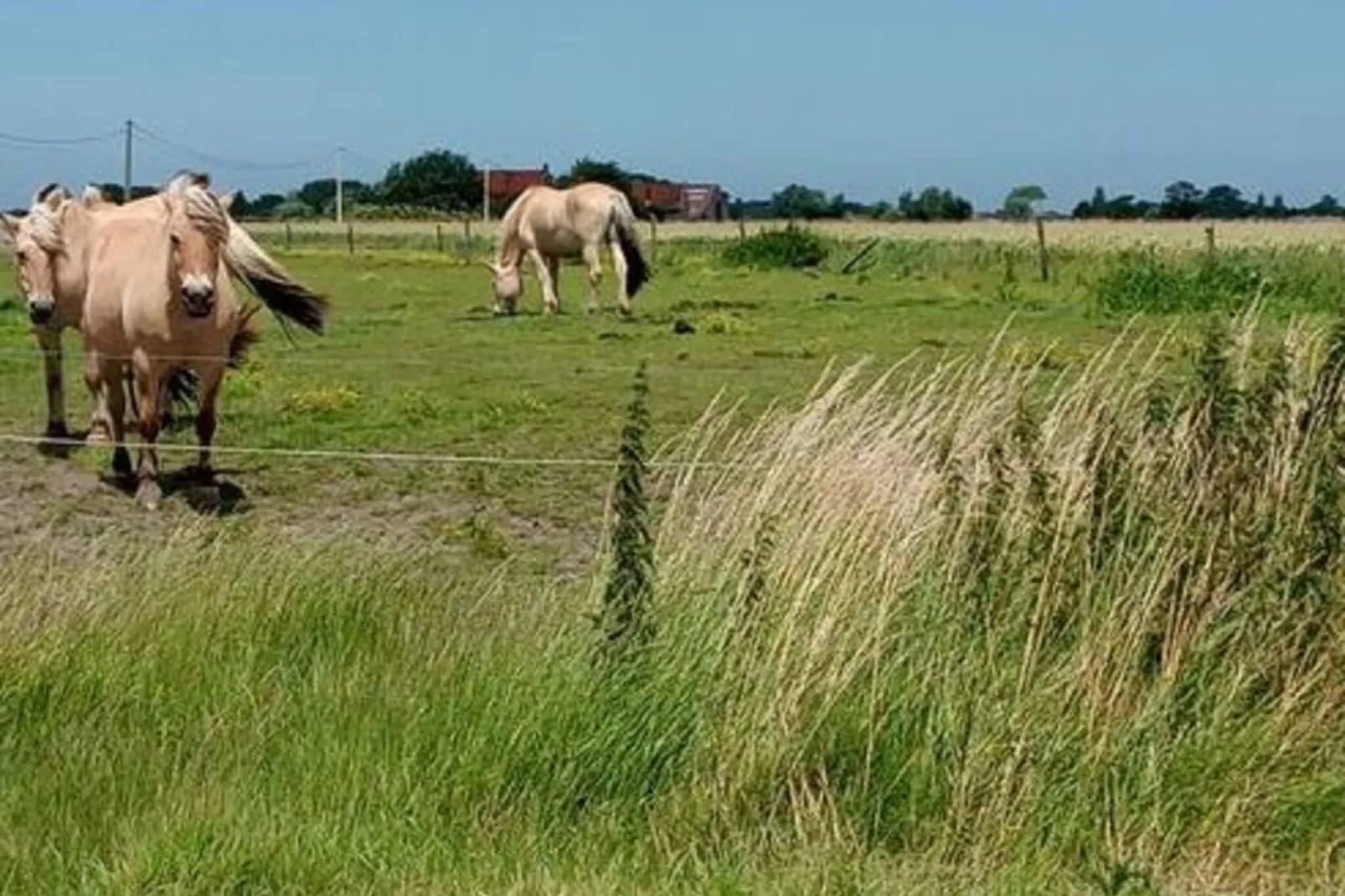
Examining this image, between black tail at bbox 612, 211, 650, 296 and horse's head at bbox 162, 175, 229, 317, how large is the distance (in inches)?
550

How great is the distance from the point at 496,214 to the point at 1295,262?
57.1m

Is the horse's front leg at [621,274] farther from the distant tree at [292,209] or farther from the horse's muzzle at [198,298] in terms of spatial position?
the distant tree at [292,209]

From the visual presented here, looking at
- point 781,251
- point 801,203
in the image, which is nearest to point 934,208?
point 801,203

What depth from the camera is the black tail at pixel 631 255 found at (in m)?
24.4

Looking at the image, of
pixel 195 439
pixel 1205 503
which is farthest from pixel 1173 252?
pixel 1205 503

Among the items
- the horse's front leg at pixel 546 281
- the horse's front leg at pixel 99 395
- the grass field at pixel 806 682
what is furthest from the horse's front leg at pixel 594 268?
the grass field at pixel 806 682

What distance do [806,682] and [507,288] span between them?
19668mm

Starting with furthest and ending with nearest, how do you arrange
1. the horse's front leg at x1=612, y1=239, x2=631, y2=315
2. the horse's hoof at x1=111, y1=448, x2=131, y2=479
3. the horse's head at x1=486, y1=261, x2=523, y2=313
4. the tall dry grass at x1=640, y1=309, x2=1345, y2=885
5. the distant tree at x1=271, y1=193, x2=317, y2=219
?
the distant tree at x1=271, y1=193, x2=317, y2=219 → the horse's head at x1=486, y1=261, x2=523, y2=313 → the horse's front leg at x1=612, y1=239, x2=631, y2=315 → the horse's hoof at x1=111, y1=448, x2=131, y2=479 → the tall dry grass at x1=640, y1=309, x2=1345, y2=885

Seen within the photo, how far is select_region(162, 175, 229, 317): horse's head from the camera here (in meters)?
9.76

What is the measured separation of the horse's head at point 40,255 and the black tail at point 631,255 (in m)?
12.7

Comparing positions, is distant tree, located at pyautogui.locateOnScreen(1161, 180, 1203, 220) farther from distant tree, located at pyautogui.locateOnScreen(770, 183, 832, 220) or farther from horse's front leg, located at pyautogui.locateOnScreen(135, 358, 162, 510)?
horse's front leg, located at pyautogui.locateOnScreen(135, 358, 162, 510)

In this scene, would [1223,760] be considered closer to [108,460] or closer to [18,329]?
[108,460]

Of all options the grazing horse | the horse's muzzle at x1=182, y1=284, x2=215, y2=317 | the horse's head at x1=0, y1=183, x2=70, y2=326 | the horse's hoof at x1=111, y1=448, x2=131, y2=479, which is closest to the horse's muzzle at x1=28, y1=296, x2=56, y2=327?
the horse's head at x1=0, y1=183, x2=70, y2=326

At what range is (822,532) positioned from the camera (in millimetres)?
5332
